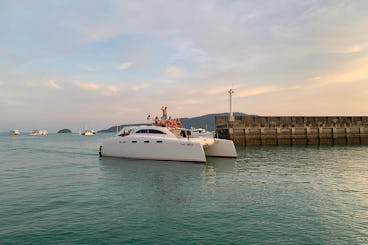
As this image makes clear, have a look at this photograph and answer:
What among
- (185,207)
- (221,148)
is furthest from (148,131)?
(185,207)

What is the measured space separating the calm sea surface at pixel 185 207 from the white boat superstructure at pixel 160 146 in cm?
392

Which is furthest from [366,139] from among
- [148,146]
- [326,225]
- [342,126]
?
[326,225]

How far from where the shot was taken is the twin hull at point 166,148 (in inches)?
933

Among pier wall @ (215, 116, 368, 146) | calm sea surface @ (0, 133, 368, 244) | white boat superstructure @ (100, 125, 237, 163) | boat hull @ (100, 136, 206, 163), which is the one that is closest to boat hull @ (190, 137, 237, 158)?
white boat superstructure @ (100, 125, 237, 163)

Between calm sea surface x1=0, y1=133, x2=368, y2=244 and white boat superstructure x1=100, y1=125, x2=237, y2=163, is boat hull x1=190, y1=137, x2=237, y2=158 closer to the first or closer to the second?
white boat superstructure x1=100, y1=125, x2=237, y2=163

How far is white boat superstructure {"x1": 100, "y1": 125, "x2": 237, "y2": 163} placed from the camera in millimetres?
23734

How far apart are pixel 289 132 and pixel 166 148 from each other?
2808 cm

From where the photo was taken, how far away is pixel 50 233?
28.8 ft

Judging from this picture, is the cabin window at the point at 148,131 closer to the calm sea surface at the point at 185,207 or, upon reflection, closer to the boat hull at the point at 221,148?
the boat hull at the point at 221,148

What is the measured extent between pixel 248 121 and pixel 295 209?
126 feet

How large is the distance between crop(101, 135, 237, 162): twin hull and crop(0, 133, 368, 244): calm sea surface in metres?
3.87

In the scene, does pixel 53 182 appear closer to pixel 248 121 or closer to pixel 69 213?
pixel 69 213

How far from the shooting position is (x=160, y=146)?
24.5 metres

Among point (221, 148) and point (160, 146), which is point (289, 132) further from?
point (160, 146)
